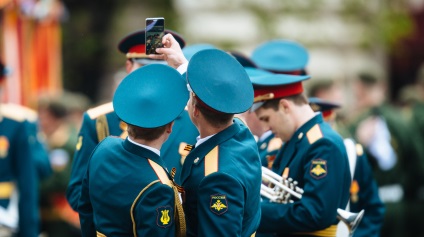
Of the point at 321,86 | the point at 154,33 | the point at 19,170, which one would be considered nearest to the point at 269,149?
the point at 154,33

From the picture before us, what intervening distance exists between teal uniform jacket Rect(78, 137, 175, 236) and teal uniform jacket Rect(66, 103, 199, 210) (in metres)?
0.93

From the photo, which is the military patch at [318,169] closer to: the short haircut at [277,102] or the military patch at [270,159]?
the short haircut at [277,102]

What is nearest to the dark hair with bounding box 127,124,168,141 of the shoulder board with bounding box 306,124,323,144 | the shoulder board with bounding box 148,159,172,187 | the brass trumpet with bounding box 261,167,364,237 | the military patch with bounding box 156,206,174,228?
the shoulder board with bounding box 148,159,172,187

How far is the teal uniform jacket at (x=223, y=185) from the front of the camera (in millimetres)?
4895

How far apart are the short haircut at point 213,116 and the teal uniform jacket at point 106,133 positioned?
0.90 metres

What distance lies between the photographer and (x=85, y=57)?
19031 mm

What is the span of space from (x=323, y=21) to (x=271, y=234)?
12.1 meters

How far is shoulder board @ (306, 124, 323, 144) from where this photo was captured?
6262mm

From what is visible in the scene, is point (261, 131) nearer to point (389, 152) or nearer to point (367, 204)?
point (367, 204)

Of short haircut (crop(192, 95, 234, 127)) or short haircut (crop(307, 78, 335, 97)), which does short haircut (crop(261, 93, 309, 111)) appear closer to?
short haircut (crop(192, 95, 234, 127))

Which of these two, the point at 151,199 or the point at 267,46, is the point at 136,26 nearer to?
the point at 267,46

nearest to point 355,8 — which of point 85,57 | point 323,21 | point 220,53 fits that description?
point 323,21

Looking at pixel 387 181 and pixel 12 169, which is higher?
pixel 12 169

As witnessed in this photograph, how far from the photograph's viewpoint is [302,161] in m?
6.29
